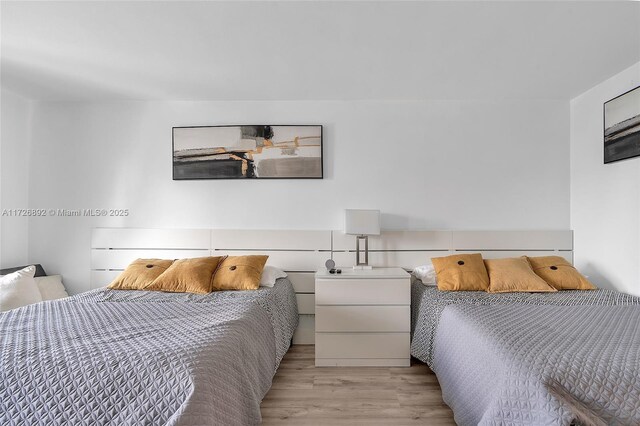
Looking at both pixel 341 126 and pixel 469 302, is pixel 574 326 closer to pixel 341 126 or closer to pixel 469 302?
pixel 469 302

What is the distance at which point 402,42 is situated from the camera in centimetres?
225

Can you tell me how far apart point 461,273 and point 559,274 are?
80cm

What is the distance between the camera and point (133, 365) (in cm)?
136

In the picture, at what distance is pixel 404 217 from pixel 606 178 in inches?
65.2

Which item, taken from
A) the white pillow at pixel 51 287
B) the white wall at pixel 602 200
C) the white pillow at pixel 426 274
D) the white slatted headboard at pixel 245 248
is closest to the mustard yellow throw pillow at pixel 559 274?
the white wall at pixel 602 200

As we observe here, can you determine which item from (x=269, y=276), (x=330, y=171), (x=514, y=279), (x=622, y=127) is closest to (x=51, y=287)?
(x=269, y=276)

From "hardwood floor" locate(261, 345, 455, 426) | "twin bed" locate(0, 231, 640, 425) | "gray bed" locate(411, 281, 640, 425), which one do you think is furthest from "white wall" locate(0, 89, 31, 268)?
"gray bed" locate(411, 281, 640, 425)

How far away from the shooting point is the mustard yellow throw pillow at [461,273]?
8.91ft

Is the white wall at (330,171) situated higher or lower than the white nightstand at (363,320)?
higher

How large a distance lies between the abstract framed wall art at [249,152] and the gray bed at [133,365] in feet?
4.96

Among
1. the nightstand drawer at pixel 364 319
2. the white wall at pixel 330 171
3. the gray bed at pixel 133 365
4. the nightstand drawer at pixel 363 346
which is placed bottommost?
the nightstand drawer at pixel 363 346

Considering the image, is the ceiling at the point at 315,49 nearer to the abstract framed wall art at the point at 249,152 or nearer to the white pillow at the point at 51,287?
the abstract framed wall art at the point at 249,152

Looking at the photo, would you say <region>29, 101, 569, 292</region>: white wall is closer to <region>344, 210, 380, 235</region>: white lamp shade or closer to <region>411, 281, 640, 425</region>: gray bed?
<region>344, 210, 380, 235</region>: white lamp shade

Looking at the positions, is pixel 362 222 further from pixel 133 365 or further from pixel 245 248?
pixel 133 365
